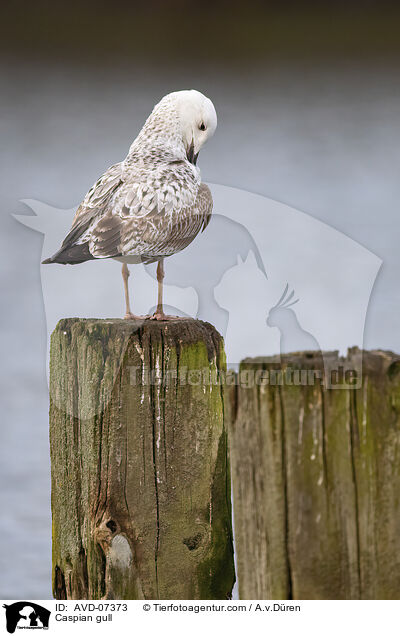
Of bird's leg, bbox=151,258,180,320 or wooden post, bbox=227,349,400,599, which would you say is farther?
bird's leg, bbox=151,258,180,320

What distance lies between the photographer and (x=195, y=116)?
11.3 ft

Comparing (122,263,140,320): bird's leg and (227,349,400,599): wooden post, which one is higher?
(122,263,140,320): bird's leg

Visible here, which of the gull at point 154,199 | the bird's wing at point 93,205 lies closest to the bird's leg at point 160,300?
the gull at point 154,199

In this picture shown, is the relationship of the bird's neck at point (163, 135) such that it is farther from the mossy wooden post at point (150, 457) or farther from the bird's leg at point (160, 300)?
the mossy wooden post at point (150, 457)

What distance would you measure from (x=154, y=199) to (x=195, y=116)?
485mm

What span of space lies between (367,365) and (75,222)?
57.1 inches

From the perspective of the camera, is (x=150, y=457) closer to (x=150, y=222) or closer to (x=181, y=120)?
(x=150, y=222)

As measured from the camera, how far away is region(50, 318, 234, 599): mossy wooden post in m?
2.70

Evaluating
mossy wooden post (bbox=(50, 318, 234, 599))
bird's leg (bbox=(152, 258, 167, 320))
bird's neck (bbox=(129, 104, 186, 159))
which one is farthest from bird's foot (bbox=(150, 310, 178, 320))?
bird's neck (bbox=(129, 104, 186, 159))
